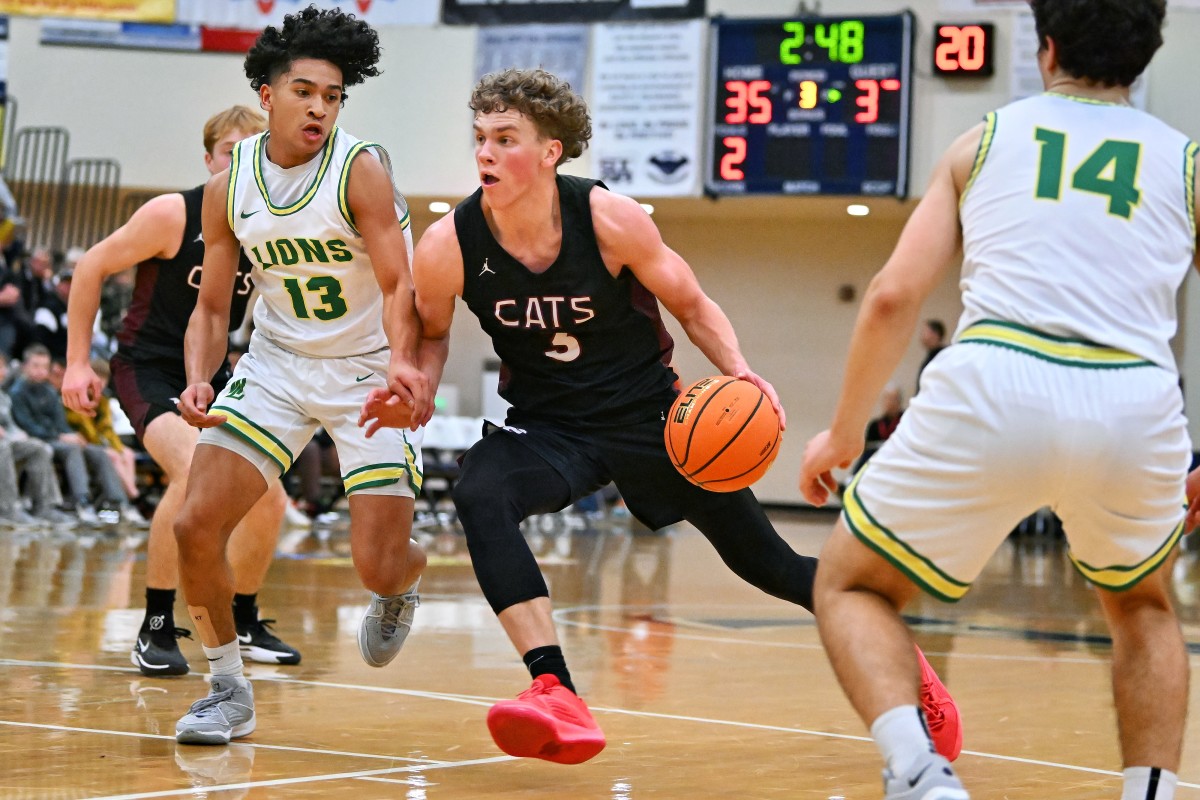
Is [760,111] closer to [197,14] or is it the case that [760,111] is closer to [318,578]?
[197,14]

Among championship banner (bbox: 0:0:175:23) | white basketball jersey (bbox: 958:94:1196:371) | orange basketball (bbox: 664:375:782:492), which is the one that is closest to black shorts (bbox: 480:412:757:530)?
orange basketball (bbox: 664:375:782:492)

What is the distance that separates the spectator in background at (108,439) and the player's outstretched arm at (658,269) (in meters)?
10.1

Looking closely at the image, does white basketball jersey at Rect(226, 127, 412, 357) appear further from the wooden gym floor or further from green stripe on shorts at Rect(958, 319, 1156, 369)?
green stripe on shorts at Rect(958, 319, 1156, 369)

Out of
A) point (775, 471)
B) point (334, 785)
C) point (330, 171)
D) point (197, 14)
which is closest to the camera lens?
point (334, 785)

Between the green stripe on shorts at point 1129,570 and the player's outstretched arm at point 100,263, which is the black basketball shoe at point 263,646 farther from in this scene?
the green stripe on shorts at point 1129,570

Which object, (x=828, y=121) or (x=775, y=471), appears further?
(x=775, y=471)

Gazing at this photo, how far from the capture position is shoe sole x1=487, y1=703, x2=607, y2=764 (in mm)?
3590

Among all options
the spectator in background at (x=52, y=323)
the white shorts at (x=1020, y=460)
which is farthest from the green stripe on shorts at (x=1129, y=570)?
Answer: the spectator in background at (x=52, y=323)

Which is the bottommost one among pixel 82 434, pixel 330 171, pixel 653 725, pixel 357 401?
pixel 82 434

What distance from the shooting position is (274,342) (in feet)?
15.9

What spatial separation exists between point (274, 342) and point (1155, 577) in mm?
2812

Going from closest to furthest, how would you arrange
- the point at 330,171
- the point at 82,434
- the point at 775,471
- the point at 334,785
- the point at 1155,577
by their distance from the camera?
the point at 1155,577
the point at 334,785
the point at 330,171
the point at 82,434
the point at 775,471

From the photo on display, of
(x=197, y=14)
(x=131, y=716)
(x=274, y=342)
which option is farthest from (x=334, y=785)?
(x=197, y=14)

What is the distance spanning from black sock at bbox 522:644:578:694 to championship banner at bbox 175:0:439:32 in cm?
1548
